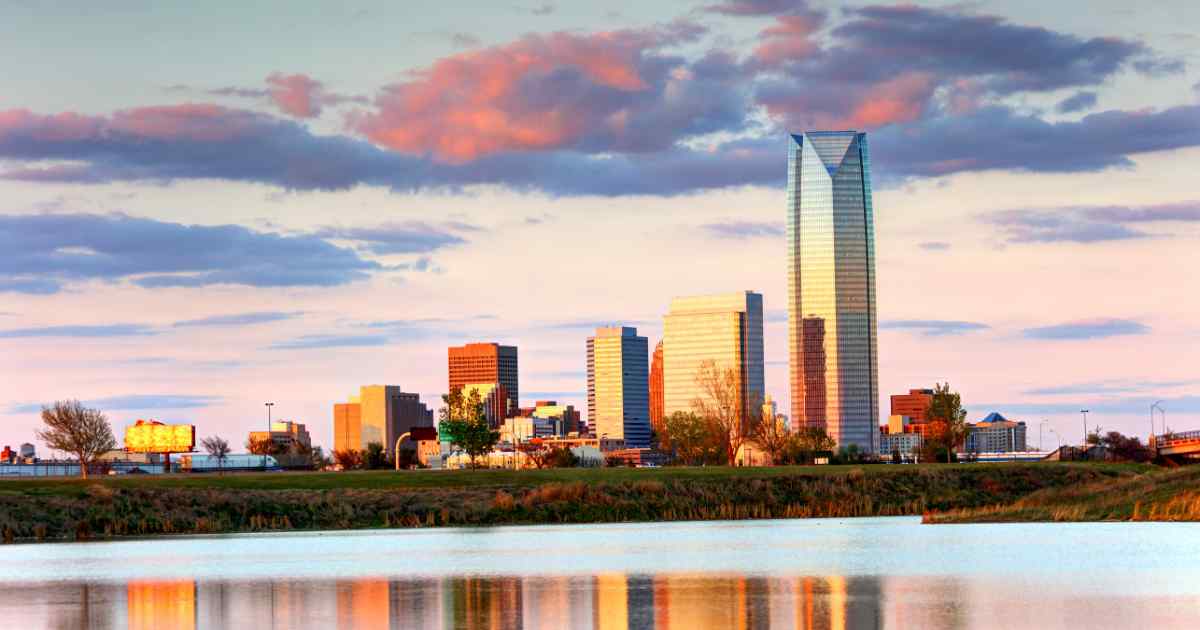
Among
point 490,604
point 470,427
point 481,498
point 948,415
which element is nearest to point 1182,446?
point 948,415

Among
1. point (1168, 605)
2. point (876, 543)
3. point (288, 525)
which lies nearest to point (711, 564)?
point (876, 543)

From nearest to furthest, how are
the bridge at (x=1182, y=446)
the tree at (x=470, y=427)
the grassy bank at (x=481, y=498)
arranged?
the grassy bank at (x=481, y=498)
the tree at (x=470, y=427)
the bridge at (x=1182, y=446)

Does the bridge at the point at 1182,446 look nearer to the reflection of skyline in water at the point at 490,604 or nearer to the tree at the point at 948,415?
the tree at the point at 948,415

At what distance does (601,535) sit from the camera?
7525 cm

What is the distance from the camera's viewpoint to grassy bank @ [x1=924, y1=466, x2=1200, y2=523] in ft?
226

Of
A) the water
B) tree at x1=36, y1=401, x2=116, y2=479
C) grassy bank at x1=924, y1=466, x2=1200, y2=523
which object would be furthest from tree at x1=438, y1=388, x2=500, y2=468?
the water

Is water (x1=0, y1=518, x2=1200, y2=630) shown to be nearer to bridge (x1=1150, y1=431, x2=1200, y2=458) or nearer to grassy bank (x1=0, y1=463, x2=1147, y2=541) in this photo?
grassy bank (x1=0, y1=463, x2=1147, y2=541)

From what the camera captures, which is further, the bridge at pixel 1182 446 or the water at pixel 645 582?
the bridge at pixel 1182 446

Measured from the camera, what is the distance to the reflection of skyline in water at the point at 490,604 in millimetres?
32906

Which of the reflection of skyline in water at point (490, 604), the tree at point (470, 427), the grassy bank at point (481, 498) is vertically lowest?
the grassy bank at point (481, 498)

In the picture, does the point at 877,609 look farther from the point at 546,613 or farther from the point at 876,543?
the point at 876,543

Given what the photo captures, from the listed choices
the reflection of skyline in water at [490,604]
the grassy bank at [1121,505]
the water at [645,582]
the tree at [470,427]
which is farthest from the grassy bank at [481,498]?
the reflection of skyline in water at [490,604]

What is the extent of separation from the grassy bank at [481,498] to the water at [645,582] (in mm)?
20480

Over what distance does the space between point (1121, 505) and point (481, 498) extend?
41724 millimetres
